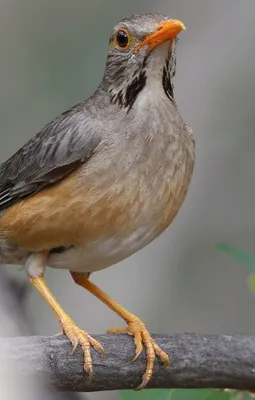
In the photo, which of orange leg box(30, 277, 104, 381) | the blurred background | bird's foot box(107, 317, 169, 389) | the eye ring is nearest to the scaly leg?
orange leg box(30, 277, 104, 381)

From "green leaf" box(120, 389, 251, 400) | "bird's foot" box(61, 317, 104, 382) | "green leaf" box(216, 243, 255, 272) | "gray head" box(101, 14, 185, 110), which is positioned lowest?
"green leaf" box(120, 389, 251, 400)

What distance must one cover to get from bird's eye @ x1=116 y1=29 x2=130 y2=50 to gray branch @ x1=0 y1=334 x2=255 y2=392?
1.29 m

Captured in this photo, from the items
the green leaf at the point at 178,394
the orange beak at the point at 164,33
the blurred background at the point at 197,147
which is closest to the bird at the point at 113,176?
the orange beak at the point at 164,33

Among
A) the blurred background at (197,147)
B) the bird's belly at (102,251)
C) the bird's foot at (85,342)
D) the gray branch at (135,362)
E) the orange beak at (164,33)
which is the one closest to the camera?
the gray branch at (135,362)

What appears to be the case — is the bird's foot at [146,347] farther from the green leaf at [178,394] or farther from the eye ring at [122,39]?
the eye ring at [122,39]

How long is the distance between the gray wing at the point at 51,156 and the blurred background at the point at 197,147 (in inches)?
112

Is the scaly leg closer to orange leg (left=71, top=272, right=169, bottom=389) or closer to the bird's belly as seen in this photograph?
the bird's belly

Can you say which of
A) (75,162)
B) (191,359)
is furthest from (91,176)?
(191,359)

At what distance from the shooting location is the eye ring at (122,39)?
4414 mm

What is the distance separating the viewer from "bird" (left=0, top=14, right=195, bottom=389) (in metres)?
4.29

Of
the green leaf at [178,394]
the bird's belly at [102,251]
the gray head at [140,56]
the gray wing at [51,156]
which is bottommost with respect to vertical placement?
the green leaf at [178,394]

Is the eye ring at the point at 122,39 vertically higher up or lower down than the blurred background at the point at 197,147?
higher up

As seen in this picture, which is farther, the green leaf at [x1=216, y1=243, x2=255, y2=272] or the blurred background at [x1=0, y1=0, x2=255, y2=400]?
the blurred background at [x1=0, y1=0, x2=255, y2=400]

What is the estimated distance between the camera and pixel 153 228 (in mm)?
4449
